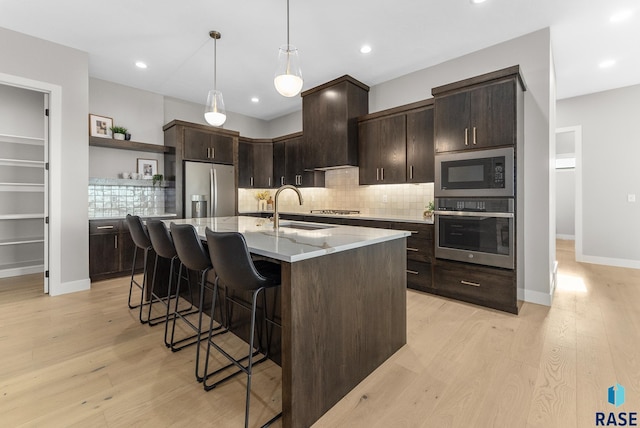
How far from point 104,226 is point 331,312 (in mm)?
3890

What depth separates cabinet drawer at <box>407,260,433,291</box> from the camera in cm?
350

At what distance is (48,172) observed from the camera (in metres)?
3.45

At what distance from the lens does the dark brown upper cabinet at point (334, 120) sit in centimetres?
434

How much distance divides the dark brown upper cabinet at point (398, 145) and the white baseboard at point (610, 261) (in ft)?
11.8

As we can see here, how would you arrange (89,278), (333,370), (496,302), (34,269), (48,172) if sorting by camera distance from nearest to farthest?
(333,370) < (496,302) < (48,172) < (89,278) < (34,269)

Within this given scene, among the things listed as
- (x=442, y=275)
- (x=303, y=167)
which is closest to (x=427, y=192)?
(x=442, y=275)

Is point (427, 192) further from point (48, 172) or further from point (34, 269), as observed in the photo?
point (34, 269)

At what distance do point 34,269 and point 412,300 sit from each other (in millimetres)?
5438

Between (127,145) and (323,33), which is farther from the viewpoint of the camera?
(127,145)

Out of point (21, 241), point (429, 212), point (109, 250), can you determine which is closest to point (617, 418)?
point (429, 212)

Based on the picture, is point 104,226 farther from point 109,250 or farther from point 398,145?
point 398,145

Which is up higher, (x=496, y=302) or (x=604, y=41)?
(x=604, y=41)

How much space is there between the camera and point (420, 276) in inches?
141

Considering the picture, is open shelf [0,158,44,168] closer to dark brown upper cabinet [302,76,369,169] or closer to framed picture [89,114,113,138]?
framed picture [89,114,113,138]
